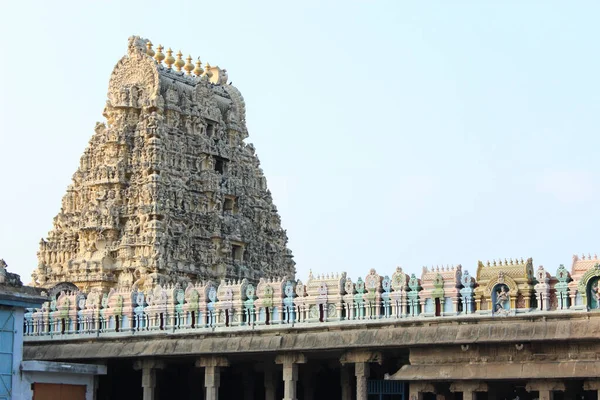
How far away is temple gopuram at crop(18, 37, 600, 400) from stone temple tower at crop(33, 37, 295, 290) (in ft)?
0.21

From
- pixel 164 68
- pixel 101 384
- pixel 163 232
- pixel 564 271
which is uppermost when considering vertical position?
pixel 164 68

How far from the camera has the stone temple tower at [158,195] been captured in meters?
49.3

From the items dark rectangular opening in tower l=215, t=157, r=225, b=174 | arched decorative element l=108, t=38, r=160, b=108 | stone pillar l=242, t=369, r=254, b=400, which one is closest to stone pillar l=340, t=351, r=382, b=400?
stone pillar l=242, t=369, r=254, b=400

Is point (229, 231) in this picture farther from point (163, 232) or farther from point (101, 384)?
point (101, 384)

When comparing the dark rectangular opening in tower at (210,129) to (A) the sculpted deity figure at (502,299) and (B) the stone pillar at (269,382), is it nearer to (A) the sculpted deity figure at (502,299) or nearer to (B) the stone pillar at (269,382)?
(B) the stone pillar at (269,382)

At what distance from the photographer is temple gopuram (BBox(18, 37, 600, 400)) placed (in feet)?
107

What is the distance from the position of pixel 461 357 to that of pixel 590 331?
3709 mm

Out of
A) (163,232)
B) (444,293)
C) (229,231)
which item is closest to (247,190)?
(229,231)

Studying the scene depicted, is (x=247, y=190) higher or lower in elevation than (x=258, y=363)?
higher

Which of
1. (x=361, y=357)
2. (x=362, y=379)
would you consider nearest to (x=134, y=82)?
(x=361, y=357)

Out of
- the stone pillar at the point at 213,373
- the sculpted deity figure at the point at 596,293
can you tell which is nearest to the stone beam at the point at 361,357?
the stone pillar at the point at 213,373

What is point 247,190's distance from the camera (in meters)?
54.4

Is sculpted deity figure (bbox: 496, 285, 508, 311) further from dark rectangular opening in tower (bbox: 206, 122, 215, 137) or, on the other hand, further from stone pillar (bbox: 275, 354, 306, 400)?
dark rectangular opening in tower (bbox: 206, 122, 215, 137)

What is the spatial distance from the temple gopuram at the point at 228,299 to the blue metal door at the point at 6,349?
5608 millimetres
